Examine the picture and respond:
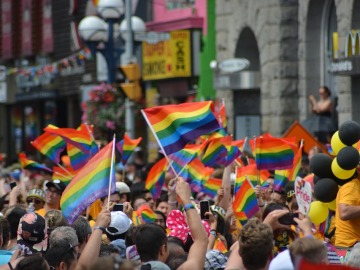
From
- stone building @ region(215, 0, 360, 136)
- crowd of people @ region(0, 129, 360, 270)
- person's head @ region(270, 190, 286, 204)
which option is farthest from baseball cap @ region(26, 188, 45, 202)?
stone building @ region(215, 0, 360, 136)

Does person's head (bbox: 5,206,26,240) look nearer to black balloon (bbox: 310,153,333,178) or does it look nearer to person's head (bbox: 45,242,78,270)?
person's head (bbox: 45,242,78,270)

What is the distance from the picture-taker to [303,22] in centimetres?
2286

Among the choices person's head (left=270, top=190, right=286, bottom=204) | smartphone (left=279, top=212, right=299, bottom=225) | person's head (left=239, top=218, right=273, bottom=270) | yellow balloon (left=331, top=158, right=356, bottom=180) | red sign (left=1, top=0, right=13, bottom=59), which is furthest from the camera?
Result: red sign (left=1, top=0, right=13, bottom=59)

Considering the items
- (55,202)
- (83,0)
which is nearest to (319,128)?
(55,202)

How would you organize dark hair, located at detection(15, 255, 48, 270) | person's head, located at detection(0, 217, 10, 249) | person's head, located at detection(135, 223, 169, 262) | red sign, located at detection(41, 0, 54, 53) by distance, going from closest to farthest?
dark hair, located at detection(15, 255, 48, 270), person's head, located at detection(135, 223, 169, 262), person's head, located at detection(0, 217, 10, 249), red sign, located at detection(41, 0, 54, 53)

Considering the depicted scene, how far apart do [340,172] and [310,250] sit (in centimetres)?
358

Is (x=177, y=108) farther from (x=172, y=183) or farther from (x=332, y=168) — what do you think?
(x=332, y=168)

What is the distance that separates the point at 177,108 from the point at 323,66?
11.2 meters

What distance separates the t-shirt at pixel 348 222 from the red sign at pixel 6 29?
3943 centimetres

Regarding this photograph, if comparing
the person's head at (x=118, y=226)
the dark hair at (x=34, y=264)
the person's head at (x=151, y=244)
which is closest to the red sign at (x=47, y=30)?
the person's head at (x=118, y=226)

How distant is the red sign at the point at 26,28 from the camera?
47.0m

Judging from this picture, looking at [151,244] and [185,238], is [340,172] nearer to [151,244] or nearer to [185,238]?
[185,238]

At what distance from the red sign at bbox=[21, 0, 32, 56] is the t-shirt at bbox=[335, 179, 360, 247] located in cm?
3656

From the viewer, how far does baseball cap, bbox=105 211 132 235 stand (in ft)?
33.4
